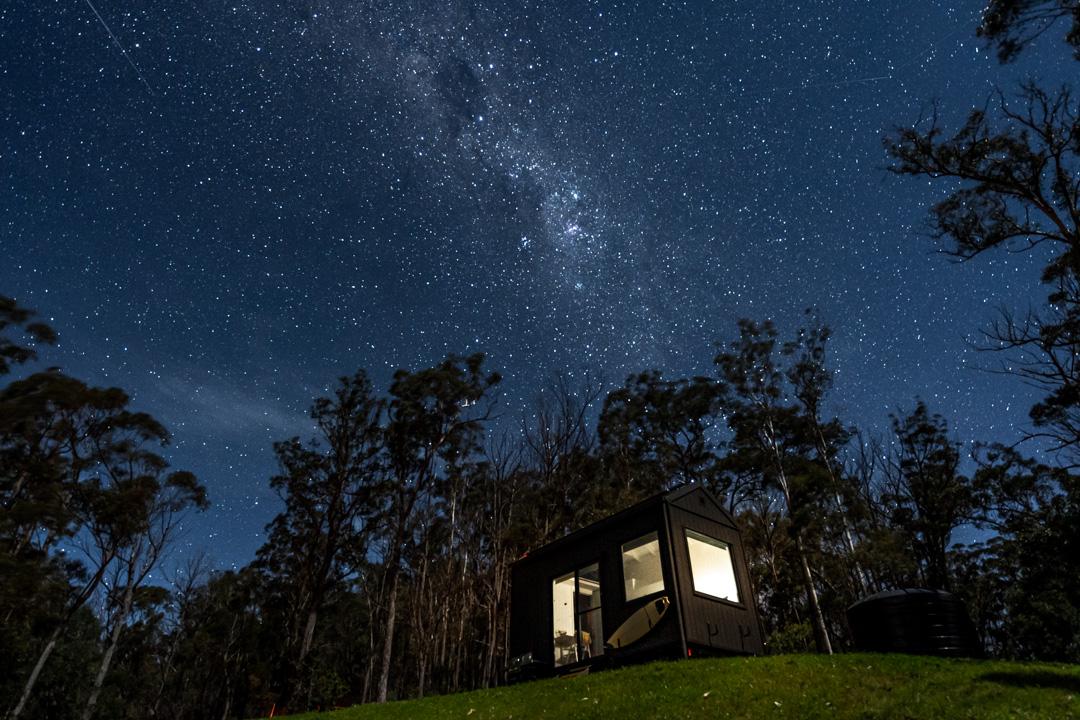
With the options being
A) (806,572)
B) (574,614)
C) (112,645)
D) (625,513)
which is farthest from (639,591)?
(112,645)

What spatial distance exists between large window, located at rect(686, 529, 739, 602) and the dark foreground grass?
4.57 meters

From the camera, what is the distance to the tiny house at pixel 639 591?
14859 millimetres

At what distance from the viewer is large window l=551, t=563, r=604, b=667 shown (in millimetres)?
17766

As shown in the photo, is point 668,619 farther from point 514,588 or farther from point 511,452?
point 511,452

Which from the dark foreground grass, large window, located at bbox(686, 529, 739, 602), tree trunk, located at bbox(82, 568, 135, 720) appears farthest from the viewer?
tree trunk, located at bbox(82, 568, 135, 720)

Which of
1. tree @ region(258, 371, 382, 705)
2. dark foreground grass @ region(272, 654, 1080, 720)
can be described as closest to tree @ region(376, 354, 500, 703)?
tree @ region(258, 371, 382, 705)

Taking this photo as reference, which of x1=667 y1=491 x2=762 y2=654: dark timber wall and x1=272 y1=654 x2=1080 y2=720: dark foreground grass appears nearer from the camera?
x1=272 y1=654 x2=1080 y2=720: dark foreground grass

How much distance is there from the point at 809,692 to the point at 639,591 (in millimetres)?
6880

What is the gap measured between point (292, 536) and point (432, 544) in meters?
8.35

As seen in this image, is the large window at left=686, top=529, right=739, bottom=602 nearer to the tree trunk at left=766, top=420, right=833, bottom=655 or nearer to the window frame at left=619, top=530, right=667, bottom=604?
the window frame at left=619, top=530, right=667, bottom=604

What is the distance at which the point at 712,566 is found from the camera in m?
16.9

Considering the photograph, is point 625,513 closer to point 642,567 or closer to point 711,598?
point 642,567

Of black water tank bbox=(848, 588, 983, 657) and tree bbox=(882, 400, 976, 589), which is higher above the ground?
tree bbox=(882, 400, 976, 589)

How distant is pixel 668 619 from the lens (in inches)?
576
